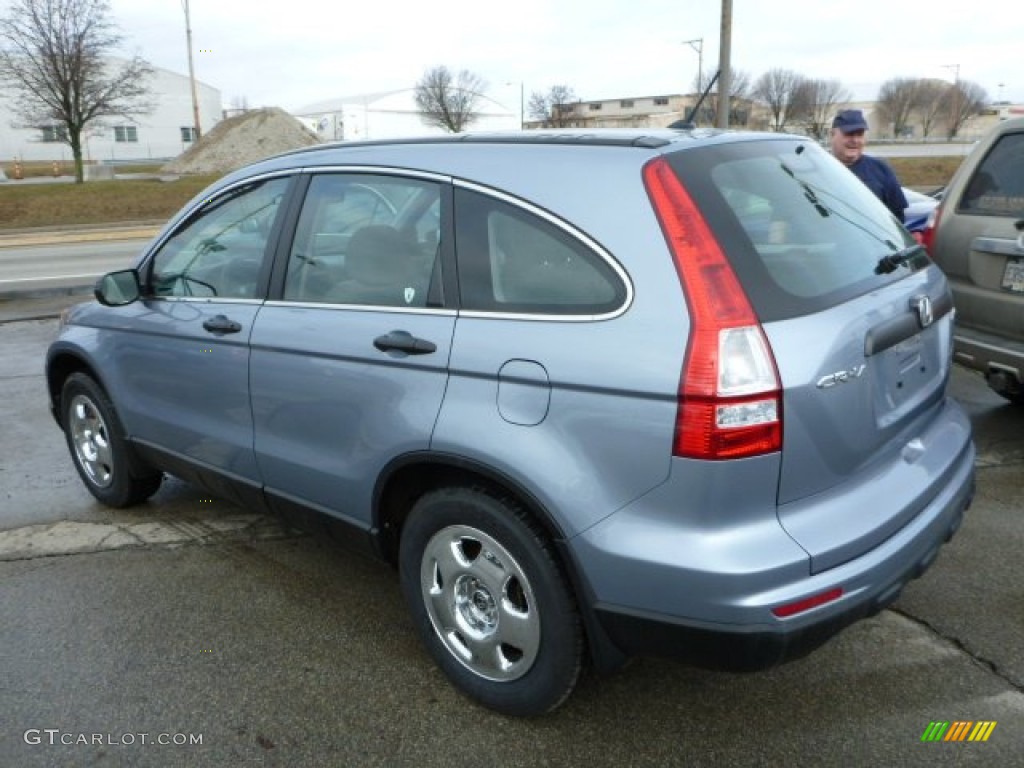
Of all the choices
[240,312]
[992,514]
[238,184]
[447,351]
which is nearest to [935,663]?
[992,514]

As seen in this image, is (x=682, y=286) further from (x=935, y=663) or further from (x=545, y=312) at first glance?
(x=935, y=663)

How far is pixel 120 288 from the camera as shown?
3.86m

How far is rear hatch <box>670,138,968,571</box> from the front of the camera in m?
2.23

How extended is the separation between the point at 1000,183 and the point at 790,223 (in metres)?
2.95

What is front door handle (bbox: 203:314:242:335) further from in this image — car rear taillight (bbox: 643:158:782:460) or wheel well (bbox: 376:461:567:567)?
car rear taillight (bbox: 643:158:782:460)

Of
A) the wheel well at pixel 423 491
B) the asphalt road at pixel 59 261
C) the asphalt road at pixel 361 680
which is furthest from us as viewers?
the asphalt road at pixel 59 261

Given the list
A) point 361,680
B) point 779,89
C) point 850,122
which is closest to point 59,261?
point 850,122

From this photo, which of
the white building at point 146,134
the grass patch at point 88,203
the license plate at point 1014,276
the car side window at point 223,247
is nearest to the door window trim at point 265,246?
the car side window at point 223,247

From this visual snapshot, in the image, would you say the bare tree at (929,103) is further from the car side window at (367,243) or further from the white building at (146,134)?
the car side window at (367,243)

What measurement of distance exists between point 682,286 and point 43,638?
2702 millimetres

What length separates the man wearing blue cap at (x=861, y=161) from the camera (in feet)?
19.0

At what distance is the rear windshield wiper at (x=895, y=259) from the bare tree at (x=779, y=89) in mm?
77867

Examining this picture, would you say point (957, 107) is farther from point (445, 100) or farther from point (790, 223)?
point (790, 223)

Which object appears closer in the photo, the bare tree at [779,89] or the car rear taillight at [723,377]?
the car rear taillight at [723,377]
